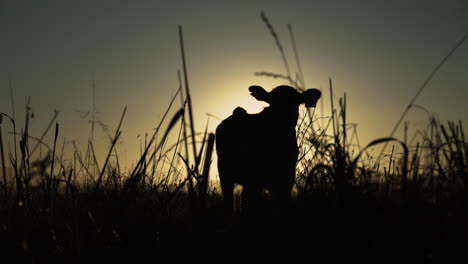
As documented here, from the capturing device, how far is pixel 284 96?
20.5 ft

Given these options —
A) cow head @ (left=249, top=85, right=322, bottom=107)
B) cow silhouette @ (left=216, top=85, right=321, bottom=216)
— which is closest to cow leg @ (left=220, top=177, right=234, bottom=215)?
cow silhouette @ (left=216, top=85, right=321, bottom=216)

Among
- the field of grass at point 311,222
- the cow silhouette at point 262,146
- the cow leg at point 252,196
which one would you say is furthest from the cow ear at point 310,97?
the field of grass at point 311,222

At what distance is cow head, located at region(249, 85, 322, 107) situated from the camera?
6.19 metres

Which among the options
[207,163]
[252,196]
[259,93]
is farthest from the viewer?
[259,93]

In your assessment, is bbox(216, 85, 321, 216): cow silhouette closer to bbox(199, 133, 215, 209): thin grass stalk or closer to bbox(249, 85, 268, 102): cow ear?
bbox(249, 85, 268, 102): cow ear

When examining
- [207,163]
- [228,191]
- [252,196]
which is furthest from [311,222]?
[228,191]

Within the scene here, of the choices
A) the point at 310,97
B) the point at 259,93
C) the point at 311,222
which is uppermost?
the point at 259,93

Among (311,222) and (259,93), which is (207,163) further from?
(259,93)

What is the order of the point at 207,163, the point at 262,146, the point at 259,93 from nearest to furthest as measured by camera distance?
1. the point at 207,163
2. the point at 262,146
3. the point at 259,93

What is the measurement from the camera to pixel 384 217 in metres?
2.53

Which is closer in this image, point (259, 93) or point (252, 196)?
point (252, 196)

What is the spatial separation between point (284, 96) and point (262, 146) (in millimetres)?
842

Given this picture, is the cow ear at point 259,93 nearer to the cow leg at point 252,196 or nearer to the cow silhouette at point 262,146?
the cow silhouette at point 262,146

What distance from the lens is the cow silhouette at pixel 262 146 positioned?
554cm
